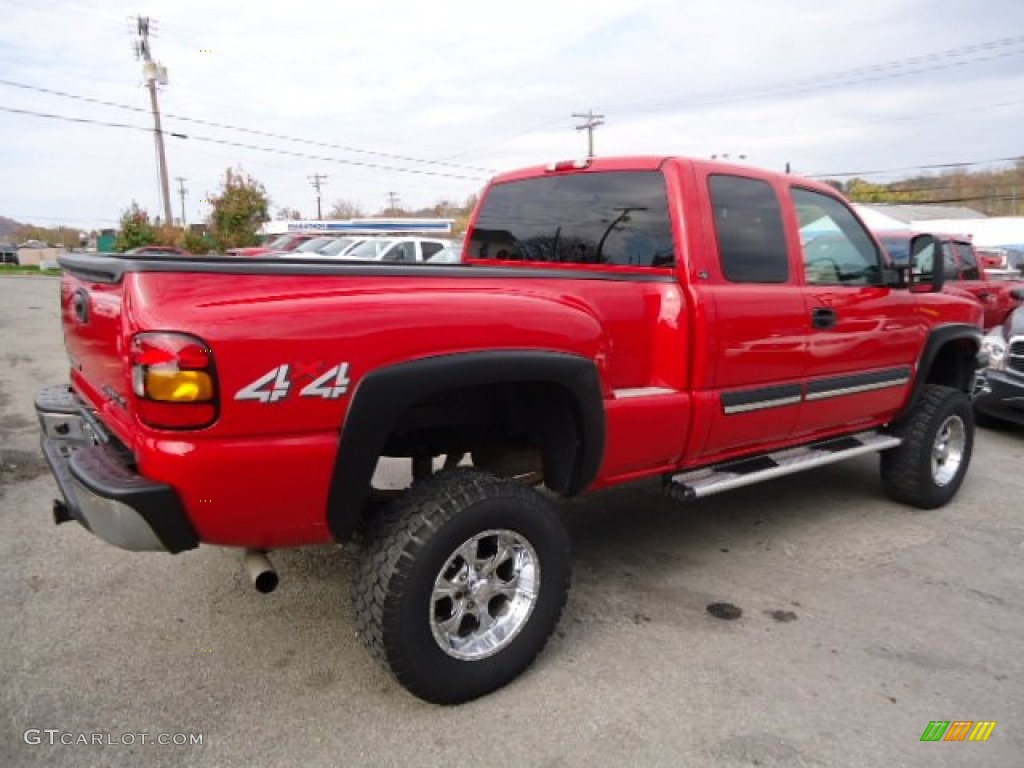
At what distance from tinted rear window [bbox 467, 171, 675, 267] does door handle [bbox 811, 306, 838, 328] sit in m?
0.96

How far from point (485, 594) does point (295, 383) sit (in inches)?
42.4

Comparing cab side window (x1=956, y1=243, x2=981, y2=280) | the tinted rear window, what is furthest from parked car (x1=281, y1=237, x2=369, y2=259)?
the tinted rear window

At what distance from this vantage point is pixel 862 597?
3516mm

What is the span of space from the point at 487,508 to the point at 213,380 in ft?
3.29

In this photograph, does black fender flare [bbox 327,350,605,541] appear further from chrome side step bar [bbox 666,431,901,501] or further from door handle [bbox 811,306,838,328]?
door handle [bbox 811,306,838,328]

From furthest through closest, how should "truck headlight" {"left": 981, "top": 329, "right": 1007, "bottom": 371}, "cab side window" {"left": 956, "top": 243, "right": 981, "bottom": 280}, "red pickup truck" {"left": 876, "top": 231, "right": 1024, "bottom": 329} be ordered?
"cab side window" {"left": 956, "top": 243, "right": 981, "bottom": 280}, "red pickup truck" {"left": 876, "top": 231, "right": 1024, "bottom": 329}, "truck headlight" {"left": 981, "top": 329, "right": 1007, "bottom": 371}

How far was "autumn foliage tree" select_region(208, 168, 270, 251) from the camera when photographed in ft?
127

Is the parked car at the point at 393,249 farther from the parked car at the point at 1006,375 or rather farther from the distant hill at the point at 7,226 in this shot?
the distant hill at the point at 7,226

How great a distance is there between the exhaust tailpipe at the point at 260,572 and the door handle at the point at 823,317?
2830mm

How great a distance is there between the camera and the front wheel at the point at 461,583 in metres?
2.43

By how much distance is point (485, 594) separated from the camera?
8.82 feet

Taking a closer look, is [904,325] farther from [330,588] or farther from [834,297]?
[330,588]

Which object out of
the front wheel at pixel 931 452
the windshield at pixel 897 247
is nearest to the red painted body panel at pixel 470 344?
the front wheel at pixel 931 452

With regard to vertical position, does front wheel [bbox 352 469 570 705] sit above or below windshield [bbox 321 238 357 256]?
below
